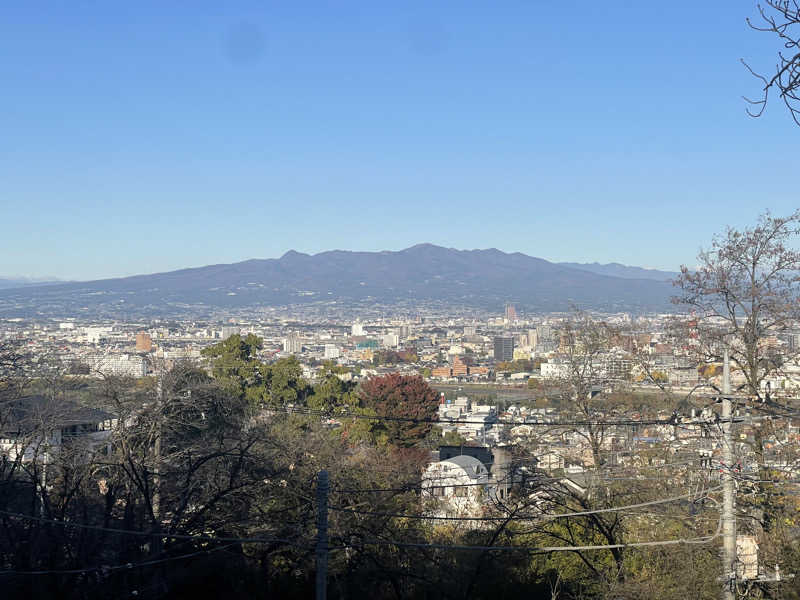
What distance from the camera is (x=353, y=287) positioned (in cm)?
10956

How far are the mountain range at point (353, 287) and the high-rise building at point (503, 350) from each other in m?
24.4

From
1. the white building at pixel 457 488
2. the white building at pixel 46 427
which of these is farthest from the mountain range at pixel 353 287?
the white building at pixel 457 488

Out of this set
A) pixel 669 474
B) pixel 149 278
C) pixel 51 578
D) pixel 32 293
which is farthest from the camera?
pixel 149 278

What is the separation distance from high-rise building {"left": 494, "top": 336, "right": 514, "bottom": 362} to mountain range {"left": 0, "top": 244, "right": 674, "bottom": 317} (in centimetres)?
2436

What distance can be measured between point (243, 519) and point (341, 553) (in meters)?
1.20

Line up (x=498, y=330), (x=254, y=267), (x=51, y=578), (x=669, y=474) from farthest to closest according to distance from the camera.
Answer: (x=254, y=267) < (x=498, y=330) < (x=669, y=474) < (x=51, y=578)

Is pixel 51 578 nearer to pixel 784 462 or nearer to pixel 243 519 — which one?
pixel 243 519

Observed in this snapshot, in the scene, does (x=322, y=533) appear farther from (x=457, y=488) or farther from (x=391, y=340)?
(x=391, y=340)

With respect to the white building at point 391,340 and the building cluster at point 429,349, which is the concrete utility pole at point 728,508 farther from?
the white building at point 391,340

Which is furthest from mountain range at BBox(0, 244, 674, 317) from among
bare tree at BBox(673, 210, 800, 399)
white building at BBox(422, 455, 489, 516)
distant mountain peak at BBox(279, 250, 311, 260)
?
bare tree at BBox(673, 210, 800, 399)

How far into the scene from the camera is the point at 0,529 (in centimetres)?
764

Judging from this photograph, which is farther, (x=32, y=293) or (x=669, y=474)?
(x=32, y=293)

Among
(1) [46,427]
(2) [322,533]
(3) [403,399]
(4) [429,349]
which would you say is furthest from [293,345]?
(2) [322,533]

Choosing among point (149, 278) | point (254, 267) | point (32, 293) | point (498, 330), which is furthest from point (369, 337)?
point (254, 267)
